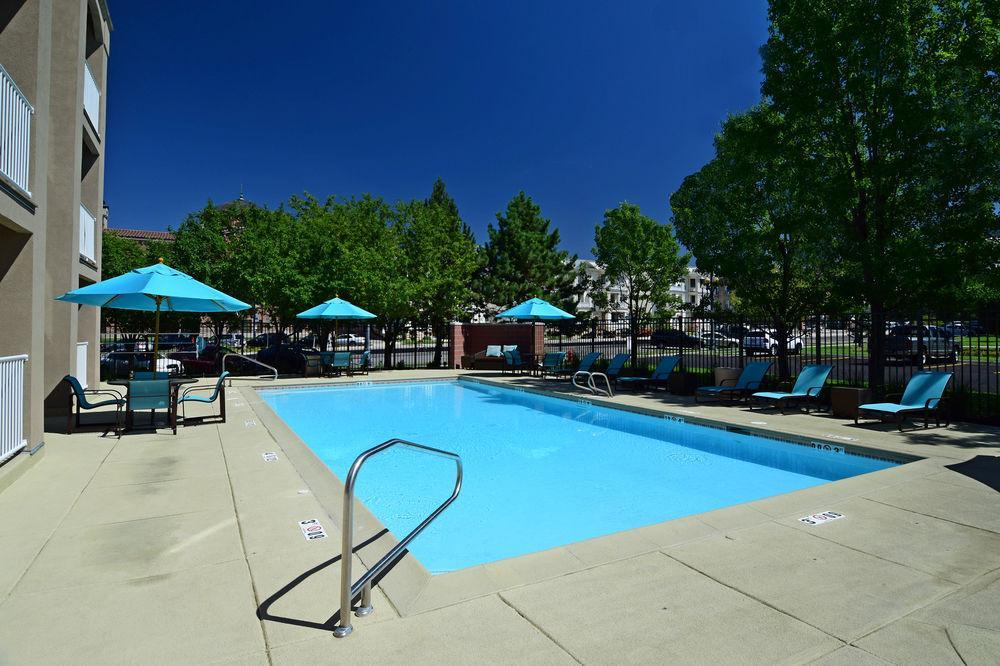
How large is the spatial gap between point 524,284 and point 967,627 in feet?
118

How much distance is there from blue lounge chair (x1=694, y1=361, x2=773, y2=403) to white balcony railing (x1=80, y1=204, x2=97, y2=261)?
14974mm

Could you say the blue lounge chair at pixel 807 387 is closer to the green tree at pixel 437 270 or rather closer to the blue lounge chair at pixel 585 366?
the blue lounge chair at pixel 585 366

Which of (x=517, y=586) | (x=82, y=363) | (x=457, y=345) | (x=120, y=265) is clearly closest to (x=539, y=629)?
(x=517, y=586)

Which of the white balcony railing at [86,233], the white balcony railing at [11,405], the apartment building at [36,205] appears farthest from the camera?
the white balcony railing at [86,233]

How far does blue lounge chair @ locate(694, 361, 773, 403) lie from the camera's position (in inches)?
483

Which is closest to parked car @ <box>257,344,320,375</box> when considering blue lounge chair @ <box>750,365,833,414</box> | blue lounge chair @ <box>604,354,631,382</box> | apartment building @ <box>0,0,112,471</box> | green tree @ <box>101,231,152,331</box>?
green tree @ <box>101,231,152,331</box>

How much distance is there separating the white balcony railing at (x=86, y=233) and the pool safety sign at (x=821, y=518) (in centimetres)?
1499

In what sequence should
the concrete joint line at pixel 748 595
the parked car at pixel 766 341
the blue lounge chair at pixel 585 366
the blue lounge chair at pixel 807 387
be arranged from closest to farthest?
1. the concrete joint line at pixel 748 595
2. the blue lounge chair at pixel 807 387
3. the parked car at pixel 766 341
4. the blue lounge chair at pixel 585 366

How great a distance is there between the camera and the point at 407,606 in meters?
3.24

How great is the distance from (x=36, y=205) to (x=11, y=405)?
2.76 metres

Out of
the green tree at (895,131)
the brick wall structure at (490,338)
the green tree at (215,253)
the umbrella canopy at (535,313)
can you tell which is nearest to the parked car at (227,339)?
the green tree at (215,253)

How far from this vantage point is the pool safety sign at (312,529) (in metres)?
4.40

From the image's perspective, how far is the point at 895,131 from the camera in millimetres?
11148

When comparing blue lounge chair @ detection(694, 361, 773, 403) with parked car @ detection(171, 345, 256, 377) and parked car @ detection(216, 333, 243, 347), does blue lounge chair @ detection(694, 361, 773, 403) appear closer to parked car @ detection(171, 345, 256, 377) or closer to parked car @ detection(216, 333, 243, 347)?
parked car @ detection(171, 345, 256, 377)
